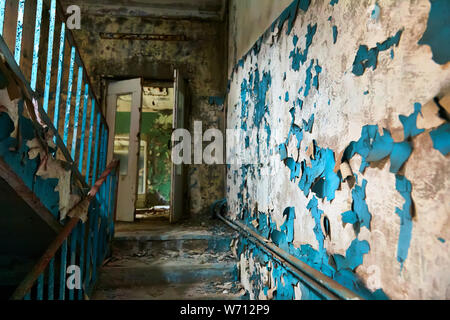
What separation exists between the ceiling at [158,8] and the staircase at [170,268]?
126 inches

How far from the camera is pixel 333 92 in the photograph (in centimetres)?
108

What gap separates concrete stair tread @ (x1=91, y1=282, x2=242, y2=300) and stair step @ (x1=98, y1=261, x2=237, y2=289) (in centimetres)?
4

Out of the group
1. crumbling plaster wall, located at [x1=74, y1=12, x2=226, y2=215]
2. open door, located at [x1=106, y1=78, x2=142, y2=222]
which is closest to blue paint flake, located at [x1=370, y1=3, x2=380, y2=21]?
crumbling plaster wall, located at [x1=74, y1=12, x2=226, y2=215]

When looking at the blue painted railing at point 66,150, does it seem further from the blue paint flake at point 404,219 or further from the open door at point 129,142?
the blue paint flake at point 404,219

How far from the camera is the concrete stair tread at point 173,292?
2.10 metres

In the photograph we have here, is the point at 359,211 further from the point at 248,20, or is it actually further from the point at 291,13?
the point at 248,20

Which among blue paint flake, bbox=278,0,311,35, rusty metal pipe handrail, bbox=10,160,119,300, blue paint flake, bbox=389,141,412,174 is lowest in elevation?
rusty metal pipe handrail, bbox=10,160,119,300

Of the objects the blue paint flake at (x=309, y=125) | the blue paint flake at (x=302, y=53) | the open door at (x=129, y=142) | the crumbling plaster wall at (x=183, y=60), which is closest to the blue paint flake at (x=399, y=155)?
the blue paint flake at (x=309, y=125)

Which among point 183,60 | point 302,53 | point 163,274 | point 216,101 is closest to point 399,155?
point 302,53

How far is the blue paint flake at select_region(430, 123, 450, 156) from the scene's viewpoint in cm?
62

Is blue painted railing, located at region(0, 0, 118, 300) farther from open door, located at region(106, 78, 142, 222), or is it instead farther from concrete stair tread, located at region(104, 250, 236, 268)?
open door, located at region(106, 78, 142, 222)

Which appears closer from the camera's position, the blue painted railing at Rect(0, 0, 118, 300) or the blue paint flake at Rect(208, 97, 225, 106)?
the blue painted railing at Rect(0, 0, 118, 300)
